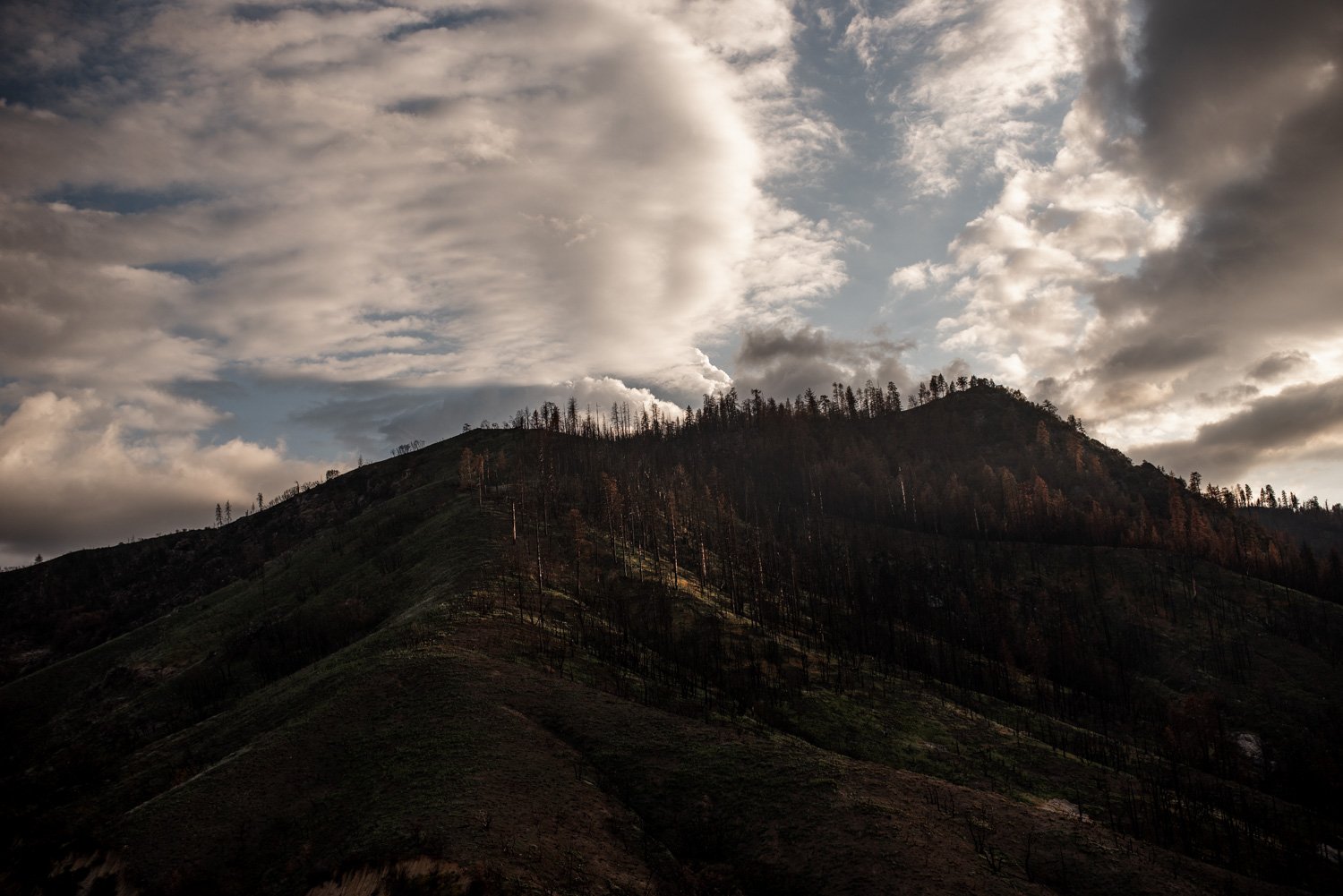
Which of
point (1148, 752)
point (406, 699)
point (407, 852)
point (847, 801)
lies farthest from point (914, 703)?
point (407, 852)

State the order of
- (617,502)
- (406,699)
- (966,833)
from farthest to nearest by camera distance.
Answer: (617,502), (406,699), (966,833)

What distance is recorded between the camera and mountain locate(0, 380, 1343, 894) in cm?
4544

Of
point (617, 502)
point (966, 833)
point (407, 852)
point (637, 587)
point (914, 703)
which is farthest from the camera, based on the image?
point (617, 502)

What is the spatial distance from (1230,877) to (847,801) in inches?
1149

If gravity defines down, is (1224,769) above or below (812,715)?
below

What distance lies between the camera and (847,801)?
51219 mm

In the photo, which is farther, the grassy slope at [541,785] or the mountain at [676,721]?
the mountain at [676,721]

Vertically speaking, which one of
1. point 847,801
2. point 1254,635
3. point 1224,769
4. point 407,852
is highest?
point 407,852

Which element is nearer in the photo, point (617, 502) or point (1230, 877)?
point (1230, 877)

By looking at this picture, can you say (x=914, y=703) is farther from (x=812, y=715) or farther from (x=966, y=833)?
(x=966, y=833)

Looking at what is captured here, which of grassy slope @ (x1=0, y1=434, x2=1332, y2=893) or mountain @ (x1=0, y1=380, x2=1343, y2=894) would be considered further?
mountain @ (x1=0, y1=380, x2=1343, y2=894)

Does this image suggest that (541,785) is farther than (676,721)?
No

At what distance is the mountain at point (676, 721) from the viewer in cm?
4544

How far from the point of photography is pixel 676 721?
67.6 m
